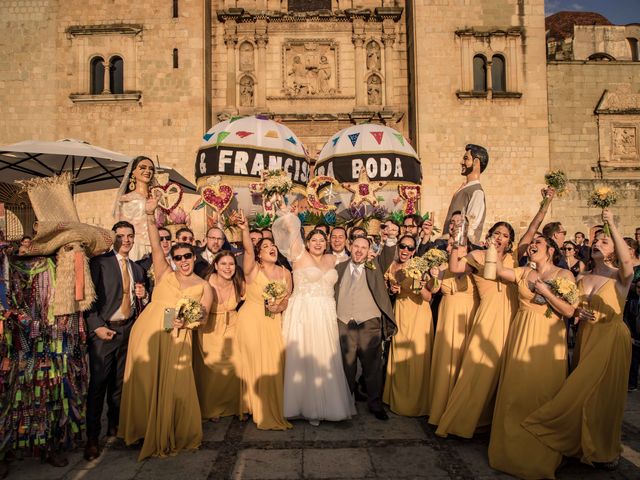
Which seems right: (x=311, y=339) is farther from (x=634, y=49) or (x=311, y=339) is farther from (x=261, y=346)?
(x=634, y=49)

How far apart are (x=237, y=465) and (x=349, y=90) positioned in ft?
53.6

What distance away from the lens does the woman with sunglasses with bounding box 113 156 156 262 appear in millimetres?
6371

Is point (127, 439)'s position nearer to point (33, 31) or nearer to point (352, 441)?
point (352, 441)

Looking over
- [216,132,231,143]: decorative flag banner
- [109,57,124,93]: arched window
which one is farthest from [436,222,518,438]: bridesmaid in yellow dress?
[109,57,124,93]: arched window

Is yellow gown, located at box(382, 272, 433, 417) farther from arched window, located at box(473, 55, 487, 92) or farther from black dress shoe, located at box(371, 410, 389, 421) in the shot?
arched window, located at box(473, 55, 487, 92)

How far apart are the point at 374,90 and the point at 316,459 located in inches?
640

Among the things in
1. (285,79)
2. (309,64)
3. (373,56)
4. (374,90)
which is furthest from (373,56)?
(285,79)

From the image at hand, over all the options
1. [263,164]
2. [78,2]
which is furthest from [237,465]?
[78,2]

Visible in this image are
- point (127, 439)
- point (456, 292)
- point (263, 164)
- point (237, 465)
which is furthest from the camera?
point (263, 164)

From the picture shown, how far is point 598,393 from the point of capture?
413cm

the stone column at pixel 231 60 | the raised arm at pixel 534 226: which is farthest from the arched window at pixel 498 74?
the raised arm at pixel 534 226

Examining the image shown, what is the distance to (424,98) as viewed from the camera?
17.5 metres

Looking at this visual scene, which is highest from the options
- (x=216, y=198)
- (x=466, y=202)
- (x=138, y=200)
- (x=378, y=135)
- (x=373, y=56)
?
(x=373, y=56)

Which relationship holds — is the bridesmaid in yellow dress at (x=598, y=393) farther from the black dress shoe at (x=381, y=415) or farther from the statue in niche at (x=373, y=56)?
the statue in niche at (x=373, y=56)
